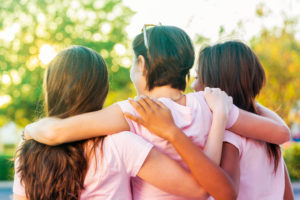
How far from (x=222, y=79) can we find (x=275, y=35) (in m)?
14.0

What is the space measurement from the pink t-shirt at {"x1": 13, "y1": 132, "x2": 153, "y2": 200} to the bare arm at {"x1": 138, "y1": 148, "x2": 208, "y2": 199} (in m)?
0.04

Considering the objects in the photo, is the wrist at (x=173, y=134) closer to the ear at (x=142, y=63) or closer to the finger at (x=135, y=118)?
the finger at (x=135, y=118)

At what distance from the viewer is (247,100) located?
2178 mm

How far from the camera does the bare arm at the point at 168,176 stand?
5.43ft

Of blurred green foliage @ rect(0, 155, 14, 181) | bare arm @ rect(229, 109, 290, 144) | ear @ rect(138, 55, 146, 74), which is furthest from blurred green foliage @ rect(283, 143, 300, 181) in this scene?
ear @ rect(138, 55, 146, 74)

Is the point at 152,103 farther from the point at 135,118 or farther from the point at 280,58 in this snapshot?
the point at 280,58

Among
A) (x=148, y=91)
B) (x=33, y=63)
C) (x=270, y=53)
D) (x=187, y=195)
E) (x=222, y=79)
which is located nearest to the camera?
(x=187, y=195)

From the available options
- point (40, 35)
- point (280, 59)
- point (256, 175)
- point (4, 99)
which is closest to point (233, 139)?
point (256, 175)

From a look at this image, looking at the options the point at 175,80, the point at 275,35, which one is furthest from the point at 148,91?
the point at 275,35

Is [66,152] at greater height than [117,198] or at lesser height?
greater

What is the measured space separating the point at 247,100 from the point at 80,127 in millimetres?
1038

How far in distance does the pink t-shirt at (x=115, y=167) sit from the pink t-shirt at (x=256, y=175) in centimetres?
68

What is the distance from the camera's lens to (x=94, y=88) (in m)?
1.84

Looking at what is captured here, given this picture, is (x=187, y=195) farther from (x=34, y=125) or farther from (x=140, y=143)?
(x=34, y=125)
